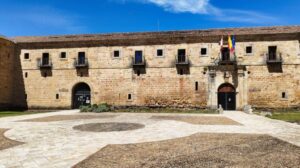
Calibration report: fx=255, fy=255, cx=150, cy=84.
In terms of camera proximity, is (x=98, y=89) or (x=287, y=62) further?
(x=98, y=89)

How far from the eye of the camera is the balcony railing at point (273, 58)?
73.2 ft

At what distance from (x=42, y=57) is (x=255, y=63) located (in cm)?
→ 2081

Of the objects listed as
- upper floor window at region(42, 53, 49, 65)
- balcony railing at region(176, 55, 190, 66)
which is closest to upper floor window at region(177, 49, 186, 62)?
balcony railing at region(176, 55, 190, 66)

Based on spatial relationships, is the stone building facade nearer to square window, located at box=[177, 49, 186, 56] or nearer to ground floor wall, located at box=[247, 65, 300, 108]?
ground floor wall, located at box=[247, 65, 300, 108]

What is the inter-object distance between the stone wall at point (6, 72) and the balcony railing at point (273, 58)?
24.7 metres

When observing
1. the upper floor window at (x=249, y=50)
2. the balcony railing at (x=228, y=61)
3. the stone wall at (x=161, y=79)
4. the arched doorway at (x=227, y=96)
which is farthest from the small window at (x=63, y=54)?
the upper floor window at (x=249, y=50)

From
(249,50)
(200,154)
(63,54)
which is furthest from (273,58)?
(63,54)

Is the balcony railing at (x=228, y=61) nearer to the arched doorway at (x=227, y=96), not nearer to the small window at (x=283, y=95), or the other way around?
the arched doorway at (x=227, y=96)

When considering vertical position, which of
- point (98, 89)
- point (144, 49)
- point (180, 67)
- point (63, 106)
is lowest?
point (63, 106)

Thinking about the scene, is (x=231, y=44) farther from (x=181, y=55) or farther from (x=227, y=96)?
(x=227, y=96)

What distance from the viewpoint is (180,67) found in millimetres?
24094

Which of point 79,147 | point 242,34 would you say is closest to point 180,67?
point 242,34

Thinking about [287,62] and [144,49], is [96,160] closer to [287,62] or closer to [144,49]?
[144,49]

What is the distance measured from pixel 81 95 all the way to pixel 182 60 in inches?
425
